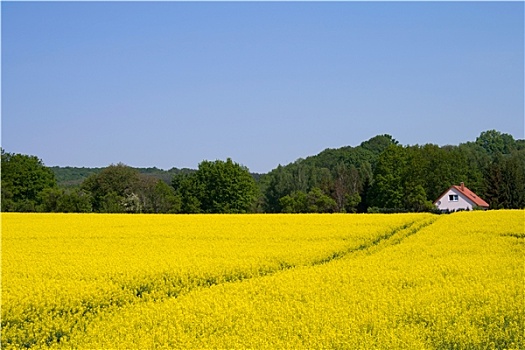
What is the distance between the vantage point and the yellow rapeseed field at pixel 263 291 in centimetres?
920

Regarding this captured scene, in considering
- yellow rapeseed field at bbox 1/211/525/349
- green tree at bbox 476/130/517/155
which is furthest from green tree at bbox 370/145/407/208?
green tree at bbox 476/130/517/155

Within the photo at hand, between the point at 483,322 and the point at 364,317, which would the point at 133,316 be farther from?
the point at 483,322

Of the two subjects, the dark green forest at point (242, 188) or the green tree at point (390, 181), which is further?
the green tree at point (390, 181)

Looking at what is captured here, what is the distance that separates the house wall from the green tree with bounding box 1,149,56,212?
133 feet

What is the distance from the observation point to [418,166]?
262ft

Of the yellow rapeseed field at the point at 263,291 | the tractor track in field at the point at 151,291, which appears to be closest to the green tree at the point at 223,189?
the yellow rapeseed field at the point at 263,291

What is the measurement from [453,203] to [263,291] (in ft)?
201

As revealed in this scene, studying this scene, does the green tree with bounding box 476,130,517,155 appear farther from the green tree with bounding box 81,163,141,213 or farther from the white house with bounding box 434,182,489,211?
the green tree with bounding box 81,163,141,213

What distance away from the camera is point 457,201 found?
70125 mm

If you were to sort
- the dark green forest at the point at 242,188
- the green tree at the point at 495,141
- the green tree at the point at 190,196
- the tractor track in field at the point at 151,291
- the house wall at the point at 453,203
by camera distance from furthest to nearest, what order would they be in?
1. the green tree at the point at 495,141
2. the green tree at the point at 190,196
3. the dark green forest at the point at 242,188
4. the house wall at the point at 453,203
5. the tractor track in field at the point at 151,291

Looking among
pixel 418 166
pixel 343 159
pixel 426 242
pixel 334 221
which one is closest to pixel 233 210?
pixel 418 166

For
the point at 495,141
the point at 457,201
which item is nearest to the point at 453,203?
the point at 457,201

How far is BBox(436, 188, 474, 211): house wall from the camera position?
6931cm

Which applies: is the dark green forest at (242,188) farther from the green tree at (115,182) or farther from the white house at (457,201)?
the white house at (457,201)
